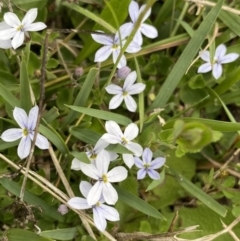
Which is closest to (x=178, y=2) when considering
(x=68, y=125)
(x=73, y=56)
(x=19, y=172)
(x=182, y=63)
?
(x=182, y=63)

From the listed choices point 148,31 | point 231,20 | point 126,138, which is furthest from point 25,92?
point 231,20

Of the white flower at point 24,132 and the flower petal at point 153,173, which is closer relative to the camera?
the white flower at point 24,132

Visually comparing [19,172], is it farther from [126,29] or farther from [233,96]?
[233,96]

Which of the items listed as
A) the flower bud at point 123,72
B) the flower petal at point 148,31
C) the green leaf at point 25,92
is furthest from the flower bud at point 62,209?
the flower petal at point 148,31

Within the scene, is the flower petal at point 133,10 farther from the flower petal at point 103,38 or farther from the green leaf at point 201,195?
the green leaf at point 201,195

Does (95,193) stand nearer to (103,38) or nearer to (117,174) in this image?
(117,174)

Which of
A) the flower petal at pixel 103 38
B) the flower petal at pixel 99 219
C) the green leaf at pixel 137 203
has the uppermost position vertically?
the flower petal at pixel 103 38
